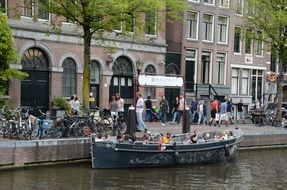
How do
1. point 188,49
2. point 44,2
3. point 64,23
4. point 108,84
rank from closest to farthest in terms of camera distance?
point 44,2, point 64,23, point 108,84, point 188,49

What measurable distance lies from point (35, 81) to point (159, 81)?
33.3ft

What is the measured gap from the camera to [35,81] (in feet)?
103

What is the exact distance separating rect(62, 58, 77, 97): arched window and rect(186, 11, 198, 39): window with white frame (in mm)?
11510

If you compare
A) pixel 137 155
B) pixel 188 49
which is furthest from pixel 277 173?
pixel 188 49

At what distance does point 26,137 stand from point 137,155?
13.3 ft

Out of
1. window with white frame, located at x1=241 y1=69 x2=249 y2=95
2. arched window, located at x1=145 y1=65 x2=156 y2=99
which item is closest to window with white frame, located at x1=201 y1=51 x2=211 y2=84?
window with white frame, located at x1=241 y1=69 x2=249 y2=95

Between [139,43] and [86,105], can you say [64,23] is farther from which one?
[86,105]

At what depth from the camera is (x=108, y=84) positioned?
35.7 m

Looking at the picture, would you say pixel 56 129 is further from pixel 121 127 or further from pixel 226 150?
pixel 226 150

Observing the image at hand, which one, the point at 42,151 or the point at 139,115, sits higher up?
the point at 139,115

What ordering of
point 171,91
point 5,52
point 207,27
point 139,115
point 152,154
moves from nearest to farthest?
point 5,52 → point 152,154 → point 139,115 → point 171,91 → point 207,27

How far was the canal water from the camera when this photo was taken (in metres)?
17.6

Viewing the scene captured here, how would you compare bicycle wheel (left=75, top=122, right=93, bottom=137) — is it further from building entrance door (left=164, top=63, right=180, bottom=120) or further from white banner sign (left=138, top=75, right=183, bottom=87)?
building entrance door (left=164, top=63, right=180, bottom=120)

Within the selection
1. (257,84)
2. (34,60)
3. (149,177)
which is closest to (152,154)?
(149,177)
